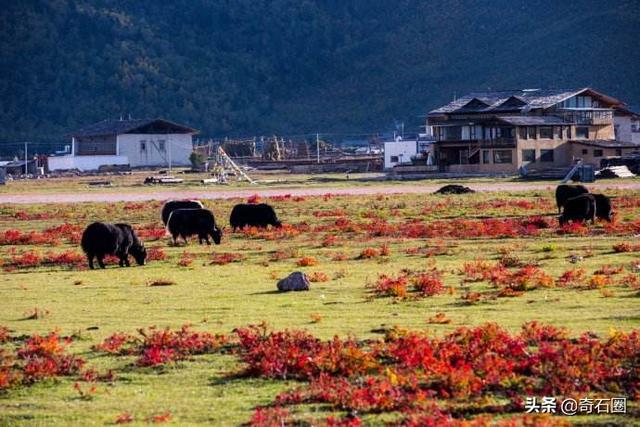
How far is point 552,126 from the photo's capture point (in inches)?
3777

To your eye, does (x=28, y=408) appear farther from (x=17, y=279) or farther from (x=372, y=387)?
(x=17, y=279)

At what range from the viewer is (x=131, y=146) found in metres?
132

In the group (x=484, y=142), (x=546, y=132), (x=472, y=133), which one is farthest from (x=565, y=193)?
(x=472, y=133)

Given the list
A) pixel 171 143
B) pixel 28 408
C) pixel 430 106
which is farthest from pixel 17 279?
pixel 430 106

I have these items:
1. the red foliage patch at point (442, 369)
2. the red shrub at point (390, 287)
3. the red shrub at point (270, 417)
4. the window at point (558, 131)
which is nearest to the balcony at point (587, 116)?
the window at point (558, 131)

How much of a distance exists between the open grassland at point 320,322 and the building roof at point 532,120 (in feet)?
198

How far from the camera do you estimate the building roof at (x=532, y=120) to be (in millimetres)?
93875

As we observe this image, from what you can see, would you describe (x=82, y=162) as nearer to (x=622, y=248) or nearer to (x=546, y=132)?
(x=546, y=132)

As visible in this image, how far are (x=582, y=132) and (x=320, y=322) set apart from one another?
283ft

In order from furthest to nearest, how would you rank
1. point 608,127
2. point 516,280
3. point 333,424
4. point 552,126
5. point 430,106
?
point 430,106 → point 608,127 → point 552,126 → point 516,280 → point 333,424

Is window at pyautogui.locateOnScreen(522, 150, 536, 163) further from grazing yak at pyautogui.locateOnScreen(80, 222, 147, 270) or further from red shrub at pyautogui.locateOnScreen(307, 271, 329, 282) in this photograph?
red shrub at pyautogui.locateOnScreen(307, 271, 329, 282)

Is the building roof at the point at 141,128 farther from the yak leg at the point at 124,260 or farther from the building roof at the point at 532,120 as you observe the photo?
the yak leg at the point at 124,260

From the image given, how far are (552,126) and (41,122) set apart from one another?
371ft

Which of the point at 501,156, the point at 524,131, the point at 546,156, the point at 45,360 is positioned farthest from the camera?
the point at 546,156
